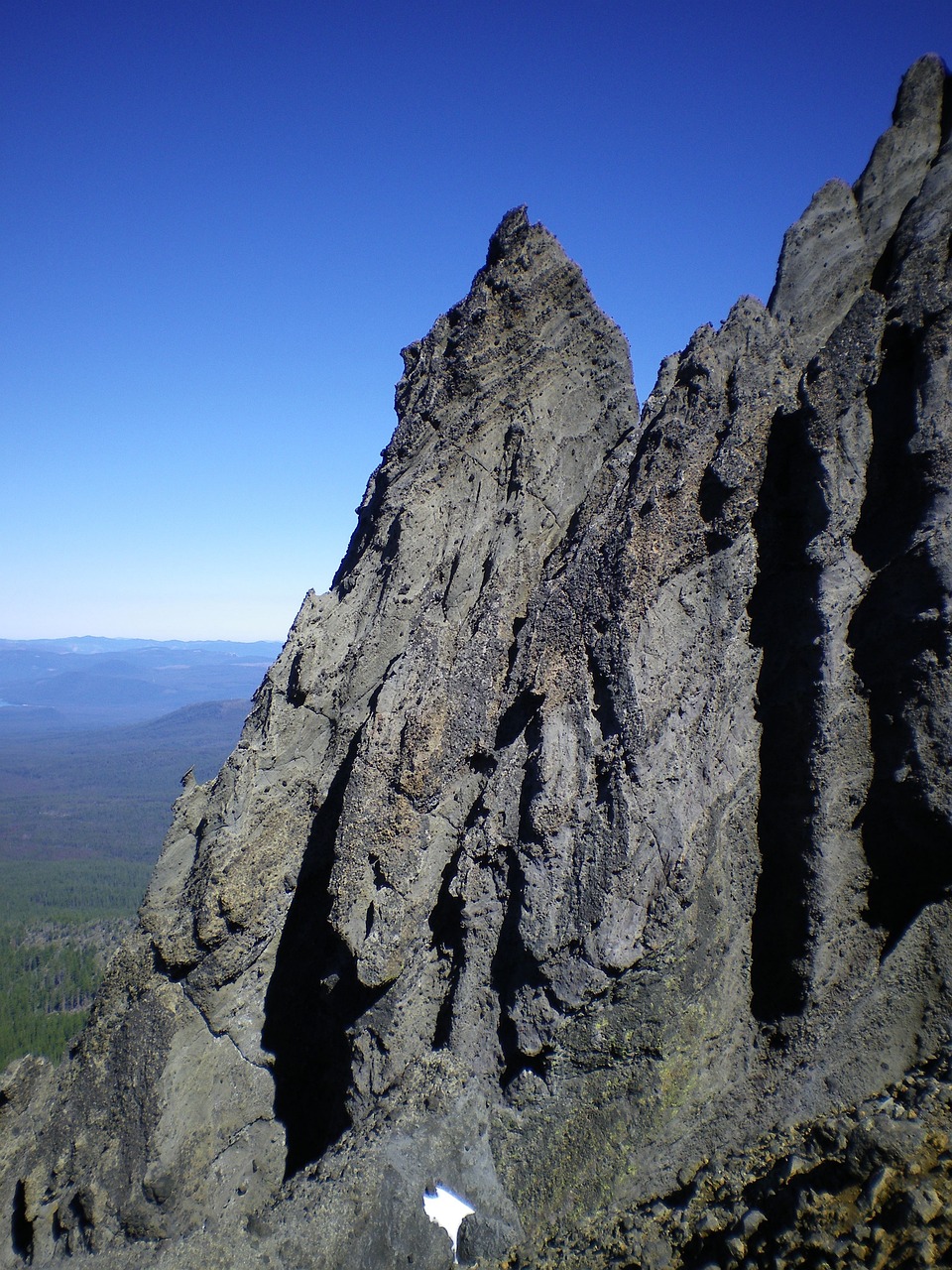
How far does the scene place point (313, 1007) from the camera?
8.59m

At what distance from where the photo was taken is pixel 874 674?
7316 millimetres

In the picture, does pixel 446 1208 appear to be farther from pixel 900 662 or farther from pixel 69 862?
pixel 69 862

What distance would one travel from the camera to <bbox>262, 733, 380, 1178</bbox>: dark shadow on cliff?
8031 mm

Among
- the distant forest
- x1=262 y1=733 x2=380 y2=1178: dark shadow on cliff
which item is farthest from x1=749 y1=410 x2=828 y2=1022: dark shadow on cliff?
the distant forest

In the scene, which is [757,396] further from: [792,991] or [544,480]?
[792,991]

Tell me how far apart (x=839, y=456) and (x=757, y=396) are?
1050mm

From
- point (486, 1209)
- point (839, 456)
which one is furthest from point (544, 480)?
point (486, 1209)

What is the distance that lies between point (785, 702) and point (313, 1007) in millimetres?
6063

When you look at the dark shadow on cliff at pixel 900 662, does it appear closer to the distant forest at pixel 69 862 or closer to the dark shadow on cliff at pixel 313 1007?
the dark shadow on cliff at pixel 313 1007

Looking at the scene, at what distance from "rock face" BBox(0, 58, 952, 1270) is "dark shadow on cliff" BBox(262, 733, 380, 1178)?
0.14ft

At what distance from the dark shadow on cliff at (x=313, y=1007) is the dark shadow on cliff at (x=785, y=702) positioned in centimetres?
402

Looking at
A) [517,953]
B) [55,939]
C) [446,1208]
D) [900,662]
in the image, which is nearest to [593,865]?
[517,953]

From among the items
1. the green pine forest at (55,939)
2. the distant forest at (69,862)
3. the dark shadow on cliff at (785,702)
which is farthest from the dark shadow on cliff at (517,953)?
the green pine forest at (55,939)

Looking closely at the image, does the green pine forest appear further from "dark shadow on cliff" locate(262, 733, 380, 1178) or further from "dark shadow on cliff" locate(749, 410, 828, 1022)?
"dark shadow on cliff" locate(749, 410, 828, 1022)
